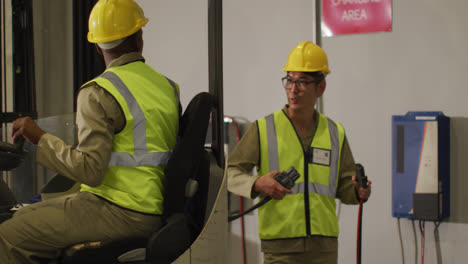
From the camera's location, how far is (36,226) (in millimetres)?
1624

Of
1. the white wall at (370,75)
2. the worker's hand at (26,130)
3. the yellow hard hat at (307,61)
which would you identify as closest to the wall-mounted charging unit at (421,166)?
the white wall at (370,75)

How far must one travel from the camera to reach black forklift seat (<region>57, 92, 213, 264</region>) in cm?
163

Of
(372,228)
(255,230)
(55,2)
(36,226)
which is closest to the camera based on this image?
(36,226)

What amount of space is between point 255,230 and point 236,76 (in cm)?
128

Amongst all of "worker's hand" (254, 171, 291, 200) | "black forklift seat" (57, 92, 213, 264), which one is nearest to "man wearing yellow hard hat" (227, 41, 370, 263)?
"worker's hand" (254, 171, 291, 200)

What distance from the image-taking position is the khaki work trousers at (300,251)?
249cm

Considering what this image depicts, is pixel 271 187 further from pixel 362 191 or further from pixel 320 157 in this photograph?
pixel 362 191

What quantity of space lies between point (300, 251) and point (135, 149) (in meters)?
1.15

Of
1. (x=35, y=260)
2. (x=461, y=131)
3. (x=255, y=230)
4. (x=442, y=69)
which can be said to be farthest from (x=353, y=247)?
(x=35, y=260)

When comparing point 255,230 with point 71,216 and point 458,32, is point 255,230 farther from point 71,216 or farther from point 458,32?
point 71,216

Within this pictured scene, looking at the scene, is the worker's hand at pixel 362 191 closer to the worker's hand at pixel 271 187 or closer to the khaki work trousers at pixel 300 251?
the khaki work trousers at pixel 300 251

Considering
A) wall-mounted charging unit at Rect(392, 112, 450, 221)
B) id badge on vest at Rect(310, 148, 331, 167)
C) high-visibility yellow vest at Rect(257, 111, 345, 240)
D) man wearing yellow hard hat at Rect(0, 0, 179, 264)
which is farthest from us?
wall-mounted charging unit at Rect(392, 112, 450, 221)

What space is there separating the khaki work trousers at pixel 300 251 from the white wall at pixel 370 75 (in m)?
1.39

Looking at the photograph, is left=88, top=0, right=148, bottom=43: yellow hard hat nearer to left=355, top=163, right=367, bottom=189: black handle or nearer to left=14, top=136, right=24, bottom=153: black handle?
left=14, top=136, right=24, bottom=153: black handle
